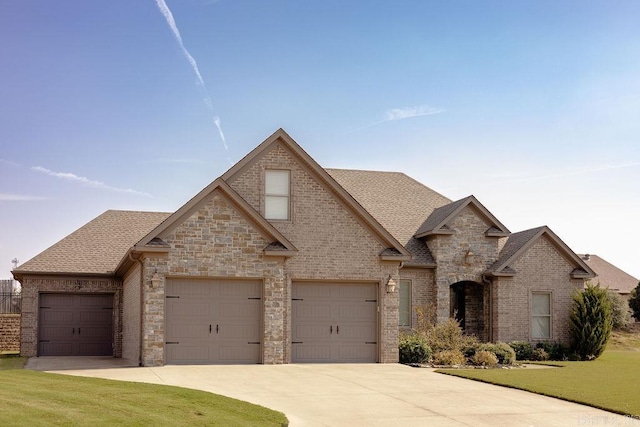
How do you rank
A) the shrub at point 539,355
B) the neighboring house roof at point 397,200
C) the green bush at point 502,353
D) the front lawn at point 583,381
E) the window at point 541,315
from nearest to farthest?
the front lawn at point 583,381
the green bush at point 502,353
the shrub at point 539,355
the window at point 541,315
the neighboring house roof at point 397,200

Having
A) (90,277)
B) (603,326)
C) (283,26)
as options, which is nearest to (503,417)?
(283,26)

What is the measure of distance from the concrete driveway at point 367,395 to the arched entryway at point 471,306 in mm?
9320

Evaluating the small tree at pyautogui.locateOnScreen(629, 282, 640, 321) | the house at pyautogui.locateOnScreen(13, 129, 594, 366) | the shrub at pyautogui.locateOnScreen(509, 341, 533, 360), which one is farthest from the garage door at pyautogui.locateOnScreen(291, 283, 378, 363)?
the small tree at pyautogui.locateOnScreen(629, 282, 640, 321)

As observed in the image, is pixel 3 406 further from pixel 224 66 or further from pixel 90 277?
pixel 90 277

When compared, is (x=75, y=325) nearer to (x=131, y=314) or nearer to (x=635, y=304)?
(x=131, y=314)

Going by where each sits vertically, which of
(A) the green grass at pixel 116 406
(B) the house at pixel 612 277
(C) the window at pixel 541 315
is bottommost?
(A) the green grass at pixel 116 406

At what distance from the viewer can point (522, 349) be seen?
2866cm

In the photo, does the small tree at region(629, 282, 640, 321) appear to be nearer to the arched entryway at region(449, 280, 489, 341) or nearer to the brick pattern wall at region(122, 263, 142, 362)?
the arched entryway at region(449, 280, 489, 341)

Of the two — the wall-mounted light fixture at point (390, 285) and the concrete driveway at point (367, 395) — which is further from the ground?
the wall-mounted light fixture at point (390, 285)

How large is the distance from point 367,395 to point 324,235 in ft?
28.5

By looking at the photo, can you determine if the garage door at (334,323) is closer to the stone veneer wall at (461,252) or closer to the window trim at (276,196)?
the window trim at (276,196)

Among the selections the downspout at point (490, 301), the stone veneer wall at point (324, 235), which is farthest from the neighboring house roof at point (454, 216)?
the stone veneer wall at point (324, 235)

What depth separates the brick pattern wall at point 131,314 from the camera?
893 inches

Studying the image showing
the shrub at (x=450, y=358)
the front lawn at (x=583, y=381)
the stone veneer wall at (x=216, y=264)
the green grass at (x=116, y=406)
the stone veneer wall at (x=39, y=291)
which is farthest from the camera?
the stone veneer wall at (x=39, y=291)
